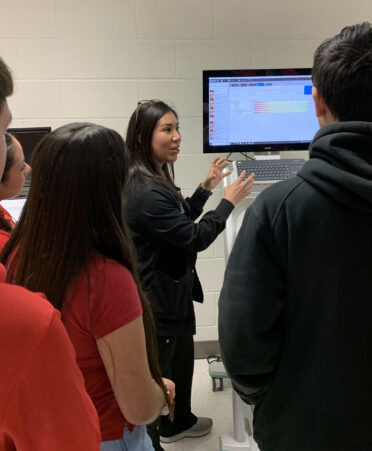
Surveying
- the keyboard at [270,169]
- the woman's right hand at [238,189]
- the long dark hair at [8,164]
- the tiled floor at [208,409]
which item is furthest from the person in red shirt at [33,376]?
the tiled floor at [208,409]

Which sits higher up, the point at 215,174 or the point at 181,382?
the point at 215,174

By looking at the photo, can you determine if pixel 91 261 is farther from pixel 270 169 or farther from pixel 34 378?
pixel 270 169

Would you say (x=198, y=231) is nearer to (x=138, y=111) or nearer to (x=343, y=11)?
(x=138, y=111)

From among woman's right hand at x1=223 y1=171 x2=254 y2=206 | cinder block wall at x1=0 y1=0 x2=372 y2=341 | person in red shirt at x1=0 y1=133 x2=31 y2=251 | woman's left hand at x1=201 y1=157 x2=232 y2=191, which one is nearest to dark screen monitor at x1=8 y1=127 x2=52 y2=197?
cinder block wall at x1=0 y1=0 x2=372 y2=341

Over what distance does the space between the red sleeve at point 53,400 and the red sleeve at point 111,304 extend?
30 cm

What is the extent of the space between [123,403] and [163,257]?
903mm

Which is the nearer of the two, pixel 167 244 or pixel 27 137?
pixel 167 244

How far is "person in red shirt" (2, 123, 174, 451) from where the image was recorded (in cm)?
85

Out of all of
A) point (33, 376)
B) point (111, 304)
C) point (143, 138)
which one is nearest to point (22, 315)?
point (33, 376)

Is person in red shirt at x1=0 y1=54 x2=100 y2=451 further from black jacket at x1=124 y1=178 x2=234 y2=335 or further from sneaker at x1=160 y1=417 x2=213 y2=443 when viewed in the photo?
sneaker at x1=160 y1=417 x2=213 y2=443

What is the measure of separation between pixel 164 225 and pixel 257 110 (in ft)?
2.87

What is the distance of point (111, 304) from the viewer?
0.84m

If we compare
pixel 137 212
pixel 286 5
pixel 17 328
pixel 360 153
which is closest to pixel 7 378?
pixel 17 328

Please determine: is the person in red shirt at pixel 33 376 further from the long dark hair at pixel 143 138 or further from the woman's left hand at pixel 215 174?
the woman's left hand at pixel 215 174
